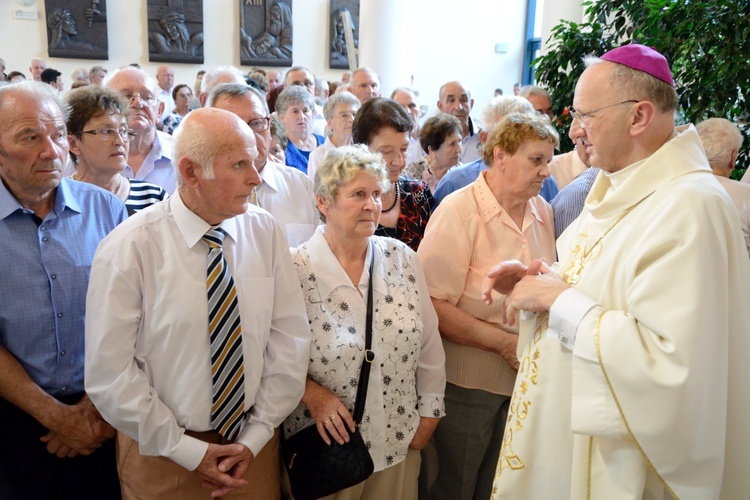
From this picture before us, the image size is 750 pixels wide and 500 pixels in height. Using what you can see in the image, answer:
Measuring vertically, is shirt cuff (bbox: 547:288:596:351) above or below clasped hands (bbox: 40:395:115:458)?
above

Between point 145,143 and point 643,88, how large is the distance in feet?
8.63

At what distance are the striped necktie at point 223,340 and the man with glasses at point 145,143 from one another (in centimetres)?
147

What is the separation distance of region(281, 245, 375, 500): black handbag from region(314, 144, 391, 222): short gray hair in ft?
1.95

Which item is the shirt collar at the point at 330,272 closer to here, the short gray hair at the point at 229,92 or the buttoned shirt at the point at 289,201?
the buttoned shirt at the point at 289,201

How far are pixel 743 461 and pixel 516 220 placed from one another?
1.40 m

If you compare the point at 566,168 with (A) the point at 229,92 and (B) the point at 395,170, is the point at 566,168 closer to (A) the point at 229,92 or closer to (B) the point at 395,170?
(B) the point at 395,170

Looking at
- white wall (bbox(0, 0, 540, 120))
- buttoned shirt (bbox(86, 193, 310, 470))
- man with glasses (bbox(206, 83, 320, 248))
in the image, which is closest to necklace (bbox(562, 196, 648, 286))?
buttoned shirt (bbox(86, 193, 310, 470))

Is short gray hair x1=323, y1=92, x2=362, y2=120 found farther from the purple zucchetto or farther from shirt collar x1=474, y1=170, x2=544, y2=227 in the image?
the purple zucchetto

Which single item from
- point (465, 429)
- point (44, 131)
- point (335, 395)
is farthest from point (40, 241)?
point (465, 429)

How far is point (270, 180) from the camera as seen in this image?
3.30 metres

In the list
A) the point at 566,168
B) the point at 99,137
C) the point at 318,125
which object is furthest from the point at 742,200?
the point at 318,125

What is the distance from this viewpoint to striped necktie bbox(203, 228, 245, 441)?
219 cm

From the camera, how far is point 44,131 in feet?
7.55

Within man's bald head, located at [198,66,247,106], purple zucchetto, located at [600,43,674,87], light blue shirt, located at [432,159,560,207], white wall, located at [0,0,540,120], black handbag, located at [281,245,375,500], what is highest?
white wall, located at [0,0,540,120]
